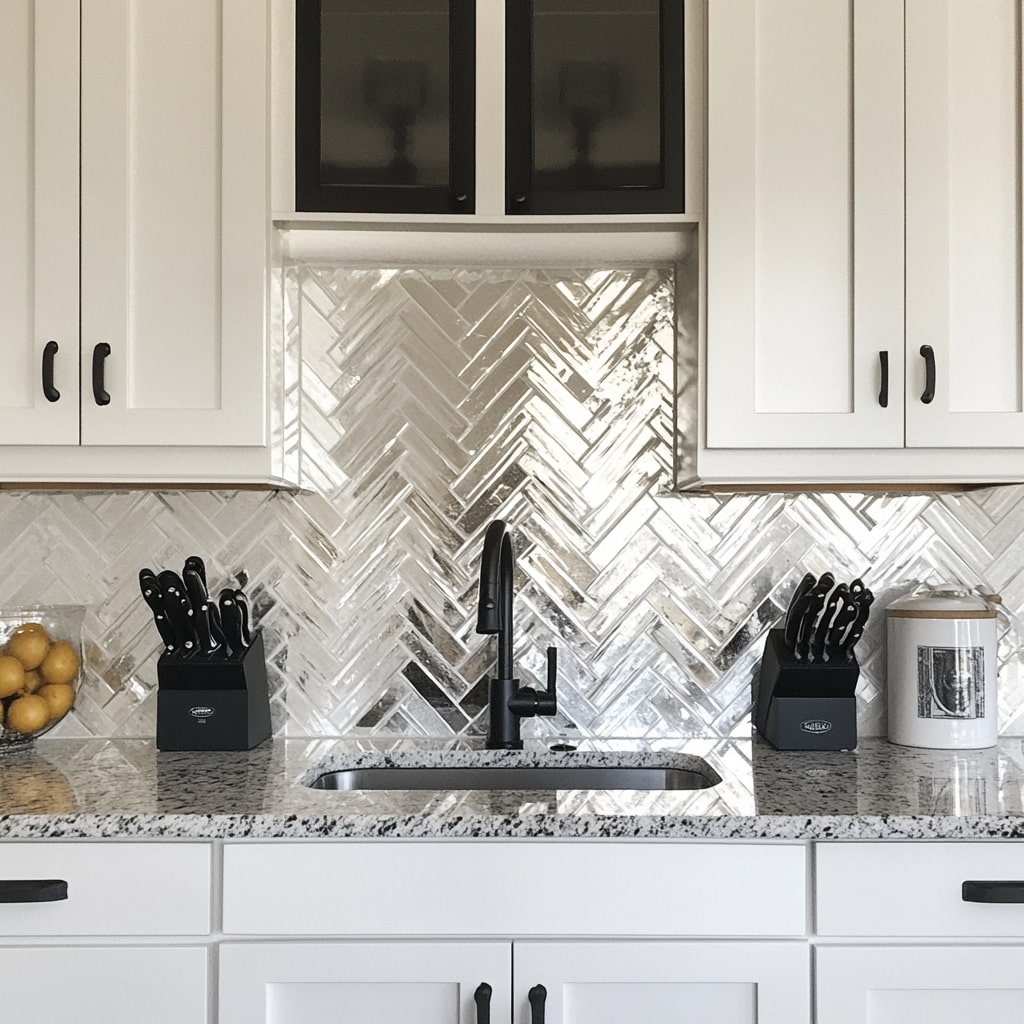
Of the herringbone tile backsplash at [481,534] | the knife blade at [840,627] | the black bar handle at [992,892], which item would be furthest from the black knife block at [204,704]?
the black bar handle at [992,892]

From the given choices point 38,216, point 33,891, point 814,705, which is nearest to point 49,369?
point 38,216

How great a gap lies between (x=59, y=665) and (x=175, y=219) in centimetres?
92

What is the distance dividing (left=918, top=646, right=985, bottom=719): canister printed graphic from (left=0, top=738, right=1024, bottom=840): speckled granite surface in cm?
9

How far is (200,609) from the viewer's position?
74.8 inches

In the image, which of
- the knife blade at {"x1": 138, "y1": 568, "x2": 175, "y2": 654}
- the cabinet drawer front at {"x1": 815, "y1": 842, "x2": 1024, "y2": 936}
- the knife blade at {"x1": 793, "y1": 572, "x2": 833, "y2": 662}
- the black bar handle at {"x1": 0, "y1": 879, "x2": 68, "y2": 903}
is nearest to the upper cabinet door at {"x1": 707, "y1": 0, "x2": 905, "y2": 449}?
the knife blade at {"x1": 793, "y1": 572, "x2": 833, "y2": 662}

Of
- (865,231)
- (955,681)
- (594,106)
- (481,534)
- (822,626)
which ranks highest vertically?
(594,106)

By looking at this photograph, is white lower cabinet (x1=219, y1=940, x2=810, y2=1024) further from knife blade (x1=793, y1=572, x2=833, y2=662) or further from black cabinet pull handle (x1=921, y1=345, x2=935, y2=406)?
black cabinet pull handle (x1=921, y1=345, x2=935, y2=406)

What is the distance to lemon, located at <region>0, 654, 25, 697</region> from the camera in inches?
75.1

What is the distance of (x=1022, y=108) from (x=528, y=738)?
1.55 meters

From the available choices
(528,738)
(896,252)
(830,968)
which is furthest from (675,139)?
(830,968)

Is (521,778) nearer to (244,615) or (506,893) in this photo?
(506,893)

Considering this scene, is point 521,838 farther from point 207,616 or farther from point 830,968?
point 207,616

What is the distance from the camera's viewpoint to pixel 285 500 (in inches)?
84.7

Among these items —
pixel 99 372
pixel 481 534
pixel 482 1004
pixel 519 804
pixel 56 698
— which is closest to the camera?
pixel 482 1004
